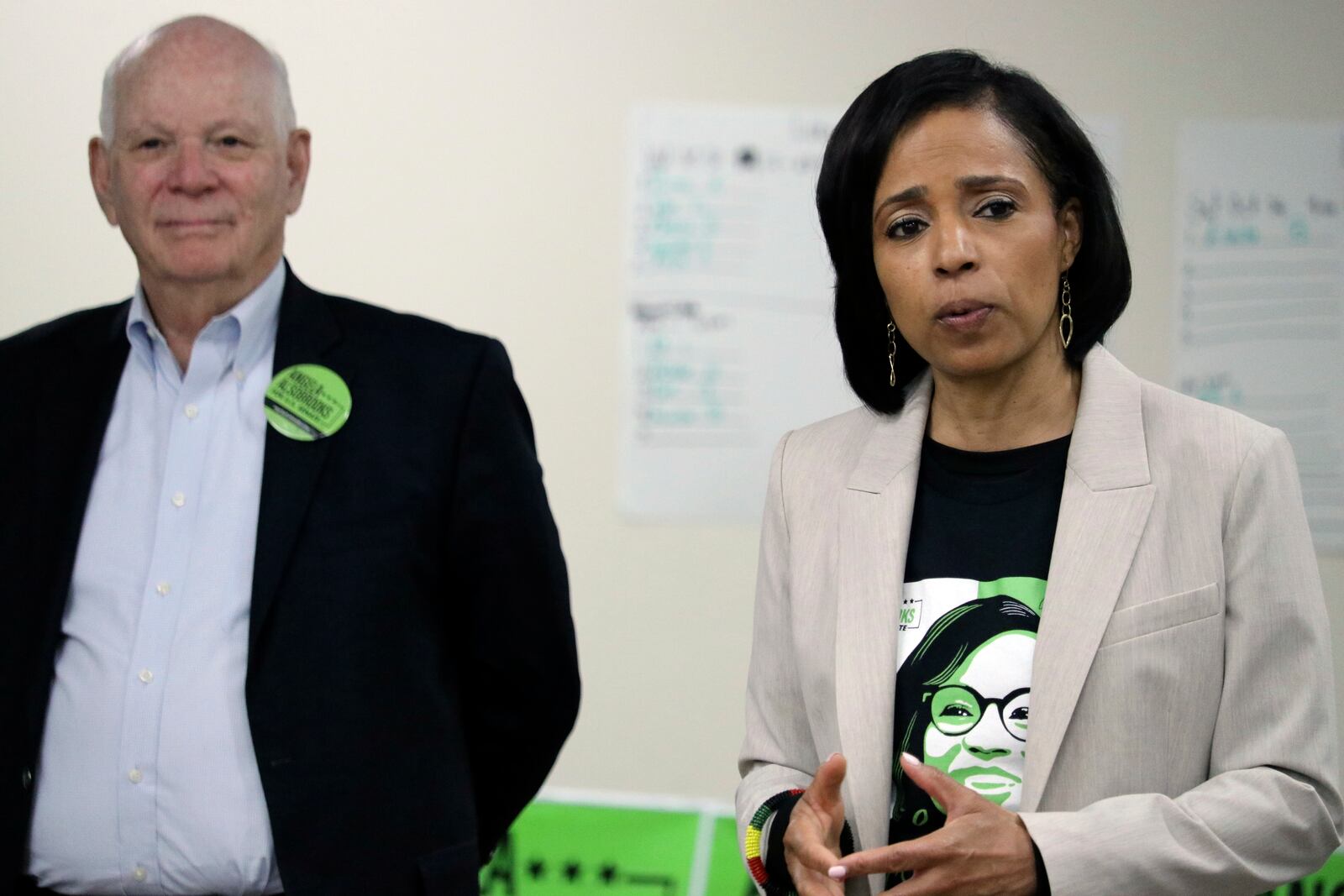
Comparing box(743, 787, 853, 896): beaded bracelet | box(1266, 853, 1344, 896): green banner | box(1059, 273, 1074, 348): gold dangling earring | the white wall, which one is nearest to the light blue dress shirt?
box(743, 787, 853, 896): beaded bracelet

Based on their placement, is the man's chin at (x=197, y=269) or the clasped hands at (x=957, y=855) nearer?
the clasped hands at (x=957, y=855)

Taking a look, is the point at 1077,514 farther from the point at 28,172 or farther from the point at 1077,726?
the point at 28,172

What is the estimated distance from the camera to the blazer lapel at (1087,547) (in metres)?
1.35

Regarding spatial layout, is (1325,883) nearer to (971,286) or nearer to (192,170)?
(971,286)

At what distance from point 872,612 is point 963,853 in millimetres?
290

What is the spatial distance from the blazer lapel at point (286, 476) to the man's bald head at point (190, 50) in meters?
0.30

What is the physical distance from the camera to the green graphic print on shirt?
1402mm

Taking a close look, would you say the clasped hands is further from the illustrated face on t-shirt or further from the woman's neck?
the woman's neck

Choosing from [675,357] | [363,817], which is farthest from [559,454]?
[363,817]

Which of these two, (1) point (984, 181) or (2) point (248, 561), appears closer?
(1) point (984, 181)

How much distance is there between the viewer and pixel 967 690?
1.42 m

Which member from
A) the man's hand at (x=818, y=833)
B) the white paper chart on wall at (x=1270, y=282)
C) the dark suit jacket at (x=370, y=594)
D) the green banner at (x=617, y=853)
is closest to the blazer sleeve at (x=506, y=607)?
the dark suit jacket at (x=370, y=594)

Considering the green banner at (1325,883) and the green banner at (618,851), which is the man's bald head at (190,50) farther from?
the green banner at (1325,883)

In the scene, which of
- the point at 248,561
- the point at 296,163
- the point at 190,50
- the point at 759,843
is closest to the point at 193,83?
the point at 190,50
